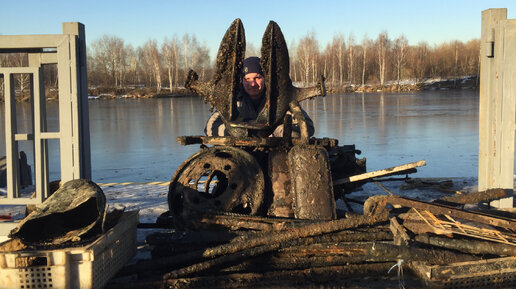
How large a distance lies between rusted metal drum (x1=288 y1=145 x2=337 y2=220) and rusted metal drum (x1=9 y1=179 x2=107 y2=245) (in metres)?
1.79

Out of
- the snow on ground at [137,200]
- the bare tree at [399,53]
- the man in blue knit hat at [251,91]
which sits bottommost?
the snow on ground at [137,200]

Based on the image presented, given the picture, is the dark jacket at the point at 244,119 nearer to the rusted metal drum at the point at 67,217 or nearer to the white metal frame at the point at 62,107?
the white metal frame at the point at 62,107

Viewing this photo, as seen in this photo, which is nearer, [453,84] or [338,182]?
[338,182]

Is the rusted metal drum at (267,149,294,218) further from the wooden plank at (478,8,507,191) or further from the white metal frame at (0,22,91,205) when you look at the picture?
the wooden plank at (478,8,507,191)

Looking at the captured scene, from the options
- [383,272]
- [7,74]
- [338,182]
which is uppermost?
[7,74]

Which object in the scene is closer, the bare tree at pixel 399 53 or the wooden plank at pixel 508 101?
the wooden plank at pixel 508 101

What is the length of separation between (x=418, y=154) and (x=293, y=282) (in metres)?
7.91

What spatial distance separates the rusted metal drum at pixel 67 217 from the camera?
3826mm

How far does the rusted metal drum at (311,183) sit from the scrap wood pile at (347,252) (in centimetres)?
41

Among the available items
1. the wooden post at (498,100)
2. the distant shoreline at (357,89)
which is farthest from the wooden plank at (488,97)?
the distant shoreline at (357,89)

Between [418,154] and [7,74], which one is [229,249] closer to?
[7,74]

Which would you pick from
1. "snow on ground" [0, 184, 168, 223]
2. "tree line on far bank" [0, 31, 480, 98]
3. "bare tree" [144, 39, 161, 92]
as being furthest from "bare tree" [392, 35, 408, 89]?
"snow on ground" [0, 184, 168, 223]

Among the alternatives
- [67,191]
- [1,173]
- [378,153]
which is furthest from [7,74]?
[378,153]

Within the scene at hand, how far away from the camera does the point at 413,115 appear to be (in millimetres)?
19562
